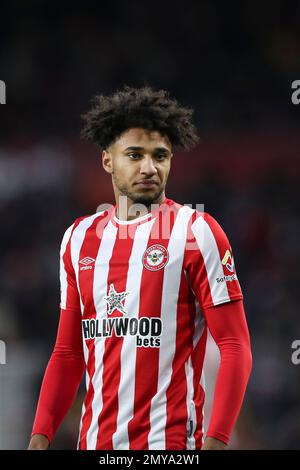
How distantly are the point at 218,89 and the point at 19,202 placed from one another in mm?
2919

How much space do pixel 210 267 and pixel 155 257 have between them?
25cm

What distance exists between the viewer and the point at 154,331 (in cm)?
331

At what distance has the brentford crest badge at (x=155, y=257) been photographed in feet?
11.2

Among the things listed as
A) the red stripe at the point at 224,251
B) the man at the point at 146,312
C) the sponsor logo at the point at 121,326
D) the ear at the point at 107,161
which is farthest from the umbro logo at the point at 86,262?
the red stripe at the point at 224,251

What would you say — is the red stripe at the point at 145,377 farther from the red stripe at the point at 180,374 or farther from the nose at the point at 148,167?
the nose at the point at 148,167

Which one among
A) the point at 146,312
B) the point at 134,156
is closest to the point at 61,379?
the point at 146,312

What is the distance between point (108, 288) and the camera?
3463mm

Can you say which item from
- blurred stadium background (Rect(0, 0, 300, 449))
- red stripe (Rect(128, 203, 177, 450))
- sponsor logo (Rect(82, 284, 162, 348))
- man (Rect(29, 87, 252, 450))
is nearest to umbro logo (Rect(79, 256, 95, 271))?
man (Rect(29, 87, 252, 450))

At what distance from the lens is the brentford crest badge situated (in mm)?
3402

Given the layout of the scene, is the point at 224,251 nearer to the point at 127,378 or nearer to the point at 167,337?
the point at 167,337

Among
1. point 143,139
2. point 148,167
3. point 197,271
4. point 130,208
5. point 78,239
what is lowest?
point 197,271

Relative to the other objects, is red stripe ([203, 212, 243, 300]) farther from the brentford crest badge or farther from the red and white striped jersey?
the brentford crest badge
